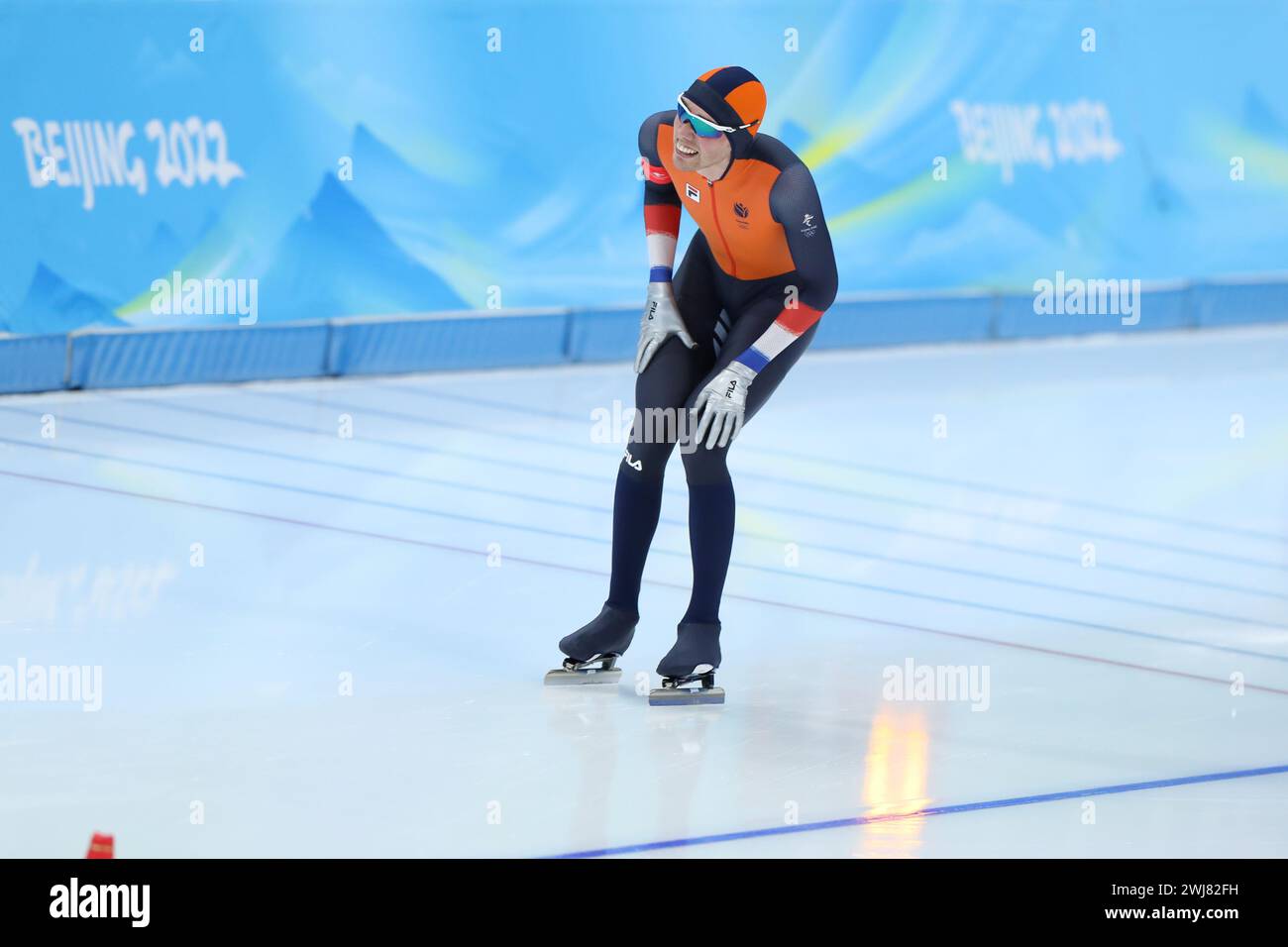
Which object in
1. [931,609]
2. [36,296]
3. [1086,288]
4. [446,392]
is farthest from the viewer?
[1086,288]

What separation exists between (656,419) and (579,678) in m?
0.68

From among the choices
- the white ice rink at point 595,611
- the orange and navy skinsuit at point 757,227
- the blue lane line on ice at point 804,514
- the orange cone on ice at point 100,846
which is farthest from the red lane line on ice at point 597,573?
the orange cone on ice at point 100,846

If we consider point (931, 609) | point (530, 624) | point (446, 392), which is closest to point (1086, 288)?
point (446, 392)

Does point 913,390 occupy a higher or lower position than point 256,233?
lower

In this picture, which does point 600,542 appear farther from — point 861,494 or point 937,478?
point 937,478

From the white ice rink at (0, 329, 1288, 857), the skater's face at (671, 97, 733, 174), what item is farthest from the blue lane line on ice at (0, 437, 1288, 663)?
the skater's face at (671, 97, 733, 174)

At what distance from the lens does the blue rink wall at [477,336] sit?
8562mm

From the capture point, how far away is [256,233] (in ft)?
28.7

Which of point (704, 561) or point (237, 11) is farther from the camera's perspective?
point (237, 11)

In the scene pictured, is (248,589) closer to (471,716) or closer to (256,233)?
(471,716)

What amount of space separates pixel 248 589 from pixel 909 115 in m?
6.05

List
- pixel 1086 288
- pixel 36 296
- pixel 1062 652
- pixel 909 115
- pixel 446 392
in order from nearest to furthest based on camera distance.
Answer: pixel 1062 652 → pixel 36 296 → pixel 446 392 → pixel 909 115 → pixel 1086 288

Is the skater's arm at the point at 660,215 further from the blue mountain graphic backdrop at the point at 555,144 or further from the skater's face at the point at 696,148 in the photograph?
the blue mountain graphic backdrop at the point at 555,144

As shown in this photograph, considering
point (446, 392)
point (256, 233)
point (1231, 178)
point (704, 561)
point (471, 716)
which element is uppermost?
point (1231, 178)
